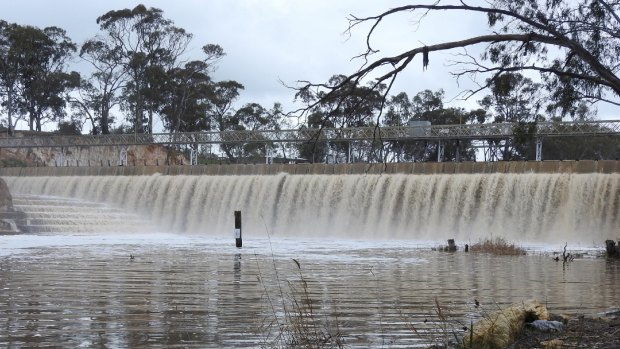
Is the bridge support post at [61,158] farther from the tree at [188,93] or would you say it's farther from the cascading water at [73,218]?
the cascading water at [73,218]

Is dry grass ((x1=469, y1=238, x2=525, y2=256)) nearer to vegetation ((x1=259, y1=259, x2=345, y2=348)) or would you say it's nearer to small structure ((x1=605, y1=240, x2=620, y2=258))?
small structure ((x1=605, y1=240, x2=620, y2=258))

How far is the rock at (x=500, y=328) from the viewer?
7461mm

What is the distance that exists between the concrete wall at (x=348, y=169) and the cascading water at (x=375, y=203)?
376 millimetres

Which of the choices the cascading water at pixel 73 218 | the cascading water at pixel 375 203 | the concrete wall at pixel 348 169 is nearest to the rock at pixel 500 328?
the concrete wall at pixel 348 169

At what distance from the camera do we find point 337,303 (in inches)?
447

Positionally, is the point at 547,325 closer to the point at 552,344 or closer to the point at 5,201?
the point at 552,344

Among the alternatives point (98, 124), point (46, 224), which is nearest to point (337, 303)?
point (46, 224)

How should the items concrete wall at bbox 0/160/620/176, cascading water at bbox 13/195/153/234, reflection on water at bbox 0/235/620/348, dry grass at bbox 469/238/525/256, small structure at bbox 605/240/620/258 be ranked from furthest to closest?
cascading water at bbox 13/195/153/234
concrete wall at bbox 0/160/620/176
dry grass at bbox 469/238/525/256
small structure at bbox 605/240/620/258
reflection on water at bbox 0/235/620/348

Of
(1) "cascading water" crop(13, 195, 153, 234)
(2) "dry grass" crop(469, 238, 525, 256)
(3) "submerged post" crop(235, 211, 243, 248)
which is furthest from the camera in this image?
(1) "cascading water" crop(13, 195, 153, 234)

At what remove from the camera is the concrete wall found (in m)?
32.5

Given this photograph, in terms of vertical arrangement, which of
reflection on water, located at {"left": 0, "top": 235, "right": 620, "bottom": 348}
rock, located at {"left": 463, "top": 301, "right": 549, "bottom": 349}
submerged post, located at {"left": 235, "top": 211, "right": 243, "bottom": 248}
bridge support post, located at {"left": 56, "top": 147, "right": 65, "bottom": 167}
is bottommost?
reflection on water, located at {"left": 0, "top": 235, "right": 620, "bottom": 348}

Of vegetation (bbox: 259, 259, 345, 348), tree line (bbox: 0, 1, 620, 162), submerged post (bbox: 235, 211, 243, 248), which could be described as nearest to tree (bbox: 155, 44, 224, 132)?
tree line (bbox: 0, 1, 620, 162)

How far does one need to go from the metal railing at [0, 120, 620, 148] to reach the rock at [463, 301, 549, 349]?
64.9ft

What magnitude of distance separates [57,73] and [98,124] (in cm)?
830
